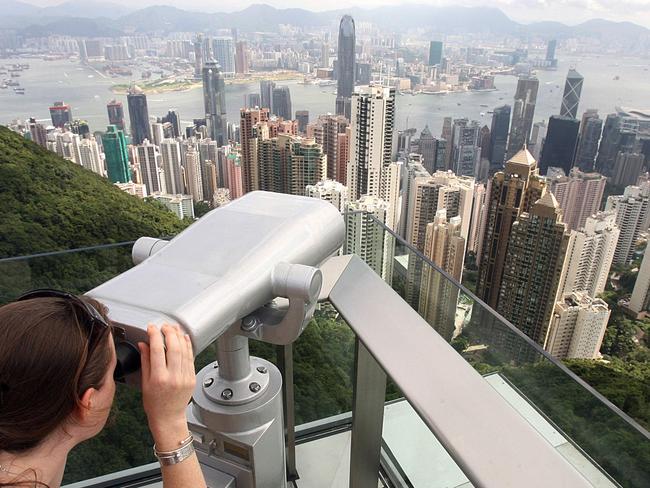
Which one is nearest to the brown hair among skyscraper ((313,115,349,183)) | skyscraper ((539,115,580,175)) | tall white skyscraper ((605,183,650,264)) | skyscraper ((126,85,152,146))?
skyscraper ((313,115,349,183))

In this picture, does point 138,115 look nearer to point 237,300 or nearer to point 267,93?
point 267,93

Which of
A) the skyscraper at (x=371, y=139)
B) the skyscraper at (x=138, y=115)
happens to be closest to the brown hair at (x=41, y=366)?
the skyscraper at (x=371, y=139)

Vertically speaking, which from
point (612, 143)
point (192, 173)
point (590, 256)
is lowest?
point (590, 256)

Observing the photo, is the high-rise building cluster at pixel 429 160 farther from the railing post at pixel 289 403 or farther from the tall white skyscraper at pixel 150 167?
Answer: the railing post at pixel 289 403

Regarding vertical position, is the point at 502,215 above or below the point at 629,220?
above

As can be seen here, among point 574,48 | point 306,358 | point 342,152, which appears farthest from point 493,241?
point 574,48

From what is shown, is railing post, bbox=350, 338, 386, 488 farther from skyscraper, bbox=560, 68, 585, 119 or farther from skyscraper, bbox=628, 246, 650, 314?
skyscraper, bbox=560, 68, 585, 119

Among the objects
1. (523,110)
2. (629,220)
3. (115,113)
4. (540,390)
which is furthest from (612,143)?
(540,390)
